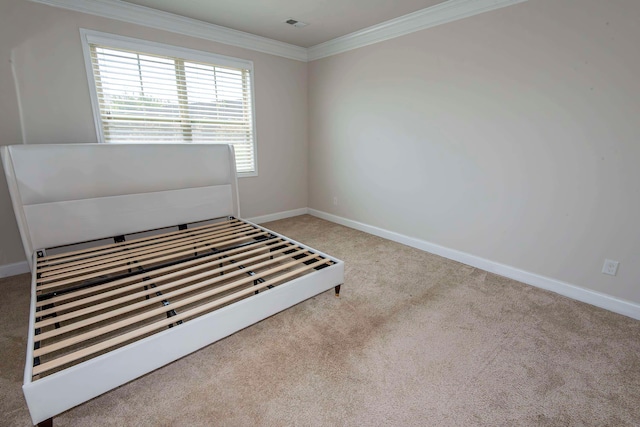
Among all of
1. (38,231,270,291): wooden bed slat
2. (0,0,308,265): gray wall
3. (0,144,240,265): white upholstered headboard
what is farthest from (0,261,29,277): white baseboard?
(38,231,270,291): wooden bed slat

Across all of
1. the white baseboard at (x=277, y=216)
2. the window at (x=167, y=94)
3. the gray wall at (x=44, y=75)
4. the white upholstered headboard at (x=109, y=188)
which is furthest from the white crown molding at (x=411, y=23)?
the white baseboard at (x=277, y=216)

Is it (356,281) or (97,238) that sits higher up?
(97,238)

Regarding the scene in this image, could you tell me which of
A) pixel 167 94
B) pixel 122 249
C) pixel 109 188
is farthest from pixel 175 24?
pixel 122 249

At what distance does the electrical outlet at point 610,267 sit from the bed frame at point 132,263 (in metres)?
1.97

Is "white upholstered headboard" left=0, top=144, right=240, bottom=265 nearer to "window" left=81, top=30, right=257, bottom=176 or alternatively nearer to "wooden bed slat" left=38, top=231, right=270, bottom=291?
"window" left=81, top=30, right=257, bottom=176

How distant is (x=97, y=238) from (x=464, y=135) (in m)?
3.42

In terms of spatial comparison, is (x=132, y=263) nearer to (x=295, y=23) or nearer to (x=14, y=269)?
(x=14, y=269)

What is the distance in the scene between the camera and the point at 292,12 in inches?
111

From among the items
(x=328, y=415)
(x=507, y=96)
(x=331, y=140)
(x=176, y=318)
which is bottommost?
(x=328, y=415)

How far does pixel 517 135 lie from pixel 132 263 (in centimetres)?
321

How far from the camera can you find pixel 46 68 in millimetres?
2465

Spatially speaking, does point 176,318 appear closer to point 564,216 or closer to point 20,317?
point 20,317

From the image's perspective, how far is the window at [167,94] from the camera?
275 cm

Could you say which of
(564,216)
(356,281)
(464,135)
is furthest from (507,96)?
(356,281)
